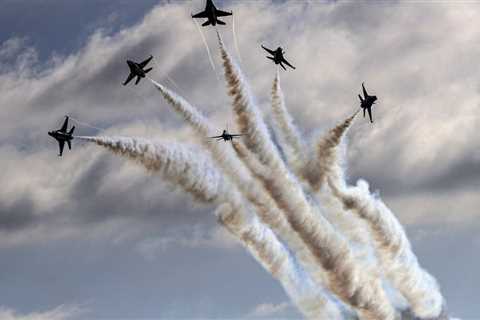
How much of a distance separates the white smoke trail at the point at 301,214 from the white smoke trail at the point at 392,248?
11.2 ft

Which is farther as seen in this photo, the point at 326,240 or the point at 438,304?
the point at 438,304

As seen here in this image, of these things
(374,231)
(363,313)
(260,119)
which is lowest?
(363,313)

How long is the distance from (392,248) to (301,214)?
46.5 ft

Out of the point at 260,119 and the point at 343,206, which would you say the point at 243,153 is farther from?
the point at 343,206

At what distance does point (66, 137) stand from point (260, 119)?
22.4 meters

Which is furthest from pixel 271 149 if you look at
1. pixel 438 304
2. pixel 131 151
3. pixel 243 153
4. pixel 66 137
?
pixel 438 304

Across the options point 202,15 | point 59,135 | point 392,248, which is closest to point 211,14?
point 202,15

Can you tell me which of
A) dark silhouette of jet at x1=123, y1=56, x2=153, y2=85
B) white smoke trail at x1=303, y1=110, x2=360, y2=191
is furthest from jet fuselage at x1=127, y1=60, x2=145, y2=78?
white smoke trail at x1=303, y1=110, x2=360, y2=191

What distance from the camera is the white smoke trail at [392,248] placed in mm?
95875

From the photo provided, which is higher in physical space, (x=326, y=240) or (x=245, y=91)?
(x=245, y=91)

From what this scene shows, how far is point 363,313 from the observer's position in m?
102

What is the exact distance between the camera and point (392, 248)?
9994 cm

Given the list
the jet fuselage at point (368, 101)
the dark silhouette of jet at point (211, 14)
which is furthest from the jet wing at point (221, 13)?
the jet fuselage at point (368, 101)

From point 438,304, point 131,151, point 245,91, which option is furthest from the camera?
point 438,304
